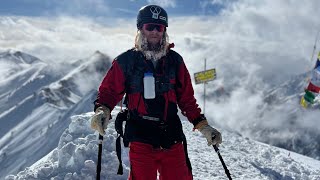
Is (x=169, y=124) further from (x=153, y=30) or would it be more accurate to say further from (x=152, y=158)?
(x=153, y=30)

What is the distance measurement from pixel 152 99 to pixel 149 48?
2.51 ft

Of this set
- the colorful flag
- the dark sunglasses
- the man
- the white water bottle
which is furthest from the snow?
the colorful flag

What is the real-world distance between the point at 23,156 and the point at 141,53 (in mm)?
175370

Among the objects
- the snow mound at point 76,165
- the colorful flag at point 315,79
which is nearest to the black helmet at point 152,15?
the snow mound at point 76,165

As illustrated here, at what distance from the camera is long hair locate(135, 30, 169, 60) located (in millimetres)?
6473

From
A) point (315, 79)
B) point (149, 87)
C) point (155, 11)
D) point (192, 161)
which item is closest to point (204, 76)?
point (315, 79)

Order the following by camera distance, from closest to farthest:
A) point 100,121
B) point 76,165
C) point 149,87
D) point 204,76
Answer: point 100,121 → point 149,87 → point 76,165 → point 204,76

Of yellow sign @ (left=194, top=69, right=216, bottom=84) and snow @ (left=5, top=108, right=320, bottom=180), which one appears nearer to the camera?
snow @ (left=5, top=108, right=320, bottom=180)

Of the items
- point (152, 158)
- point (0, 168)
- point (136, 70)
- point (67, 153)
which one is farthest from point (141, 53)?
point (0, 168)

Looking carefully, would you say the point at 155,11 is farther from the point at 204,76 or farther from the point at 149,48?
the point at 204,76

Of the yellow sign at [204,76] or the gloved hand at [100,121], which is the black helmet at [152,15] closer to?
the gloved hand at [100,121]

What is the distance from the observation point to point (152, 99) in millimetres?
6348

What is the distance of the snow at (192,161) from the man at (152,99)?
5160mm

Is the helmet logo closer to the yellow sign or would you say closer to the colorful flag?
the yellow sign
